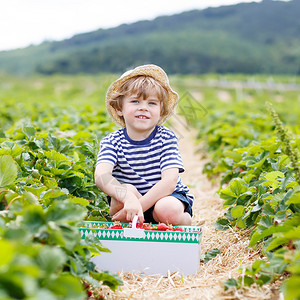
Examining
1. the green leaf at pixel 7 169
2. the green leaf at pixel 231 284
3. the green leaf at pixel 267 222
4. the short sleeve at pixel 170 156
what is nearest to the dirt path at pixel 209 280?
the green leaf at pixel 231 284

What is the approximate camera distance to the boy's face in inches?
114

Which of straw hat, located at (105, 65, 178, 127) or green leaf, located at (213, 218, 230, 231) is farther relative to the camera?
green leaf, located at (213, 218, 230, 231)

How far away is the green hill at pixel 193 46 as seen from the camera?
88250mm

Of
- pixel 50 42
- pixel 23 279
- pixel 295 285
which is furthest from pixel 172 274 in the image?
pixel 50 42

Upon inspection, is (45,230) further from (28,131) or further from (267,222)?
(28,131)

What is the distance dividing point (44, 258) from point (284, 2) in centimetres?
16593

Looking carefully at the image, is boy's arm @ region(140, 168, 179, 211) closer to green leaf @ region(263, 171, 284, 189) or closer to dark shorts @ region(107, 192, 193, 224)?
dark shorts @ region(107, 192, 193, 224)

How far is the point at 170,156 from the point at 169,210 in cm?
40

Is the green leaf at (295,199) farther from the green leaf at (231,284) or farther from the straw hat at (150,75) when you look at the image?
the straw hat at (150,75)

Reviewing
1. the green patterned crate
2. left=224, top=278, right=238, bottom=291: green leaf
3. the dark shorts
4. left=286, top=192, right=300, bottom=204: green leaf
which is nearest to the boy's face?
the dark shorts

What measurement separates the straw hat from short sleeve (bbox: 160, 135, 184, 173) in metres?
0.27

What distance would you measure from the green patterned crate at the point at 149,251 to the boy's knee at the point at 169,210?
397 mm

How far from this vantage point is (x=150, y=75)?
9.90ft

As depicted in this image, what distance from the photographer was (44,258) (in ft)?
4.38
